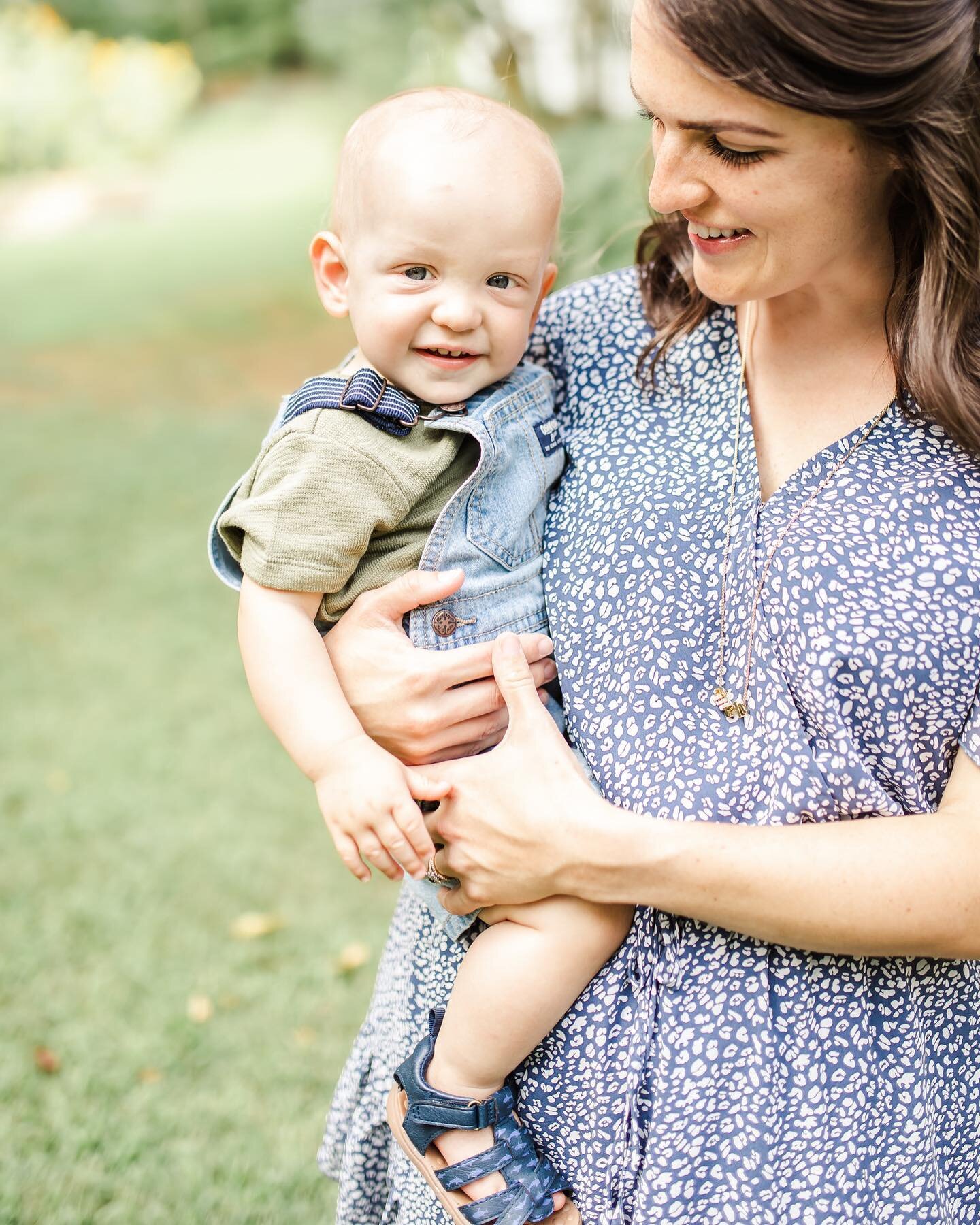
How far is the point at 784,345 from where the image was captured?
5.65ft

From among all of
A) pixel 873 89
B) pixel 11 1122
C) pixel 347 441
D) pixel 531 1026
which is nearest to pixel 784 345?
pixel 873 89

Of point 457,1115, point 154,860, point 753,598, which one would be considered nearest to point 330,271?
point 753,598

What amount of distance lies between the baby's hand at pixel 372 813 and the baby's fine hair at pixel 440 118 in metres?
0.80

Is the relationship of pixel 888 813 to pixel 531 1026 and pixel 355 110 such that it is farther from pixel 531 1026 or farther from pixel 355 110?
pixel 355 110

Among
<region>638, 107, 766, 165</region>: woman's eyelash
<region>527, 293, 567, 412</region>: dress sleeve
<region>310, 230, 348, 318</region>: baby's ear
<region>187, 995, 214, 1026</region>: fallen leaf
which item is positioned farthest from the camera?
<region>187, 995, 214, 1026</region>: fallen leaf

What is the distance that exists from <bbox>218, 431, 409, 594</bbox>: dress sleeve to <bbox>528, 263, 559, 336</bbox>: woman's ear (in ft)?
1.26

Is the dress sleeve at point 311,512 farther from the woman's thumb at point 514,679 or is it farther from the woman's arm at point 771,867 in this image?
the woman's arm at point 771,867

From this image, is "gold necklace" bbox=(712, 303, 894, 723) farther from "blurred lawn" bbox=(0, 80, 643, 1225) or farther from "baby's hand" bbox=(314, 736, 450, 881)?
"blurred lawn" bbox=(0, 80, 643, 1225)

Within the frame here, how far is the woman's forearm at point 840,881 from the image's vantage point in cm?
135

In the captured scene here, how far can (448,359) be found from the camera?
1.71m

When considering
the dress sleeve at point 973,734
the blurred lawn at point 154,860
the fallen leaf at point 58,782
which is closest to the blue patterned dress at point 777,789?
the dress sleeve at point 973,734

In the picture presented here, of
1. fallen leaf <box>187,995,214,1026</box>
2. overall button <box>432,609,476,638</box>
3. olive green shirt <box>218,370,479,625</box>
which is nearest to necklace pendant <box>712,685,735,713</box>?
overall button <box>432,609,476,638</box>

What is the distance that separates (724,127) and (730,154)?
46 millimetres

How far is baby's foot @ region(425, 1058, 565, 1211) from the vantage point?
1.54m
